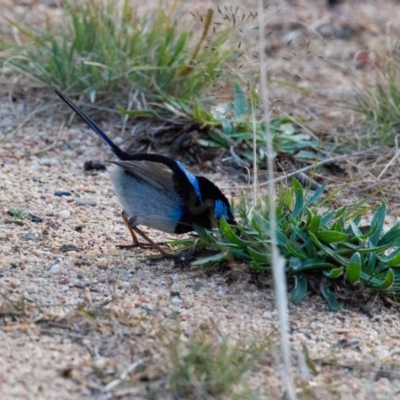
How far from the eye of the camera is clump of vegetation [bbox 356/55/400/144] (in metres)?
6.05

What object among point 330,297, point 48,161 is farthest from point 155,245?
point 48,161

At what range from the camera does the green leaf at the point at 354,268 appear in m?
3.87

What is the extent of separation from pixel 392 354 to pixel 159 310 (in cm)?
97

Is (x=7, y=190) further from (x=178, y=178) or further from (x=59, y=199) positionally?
(x=178, y=178)

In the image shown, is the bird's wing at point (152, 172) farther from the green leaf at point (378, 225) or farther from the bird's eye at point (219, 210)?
the green leaf at point (378, 225)

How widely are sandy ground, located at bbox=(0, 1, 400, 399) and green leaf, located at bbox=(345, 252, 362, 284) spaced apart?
0.43 feet

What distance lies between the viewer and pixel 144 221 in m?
4.47

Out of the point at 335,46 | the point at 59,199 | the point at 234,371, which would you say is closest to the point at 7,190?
the point at 59,199

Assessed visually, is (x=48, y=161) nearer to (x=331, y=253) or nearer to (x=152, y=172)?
(x=152, y=172)

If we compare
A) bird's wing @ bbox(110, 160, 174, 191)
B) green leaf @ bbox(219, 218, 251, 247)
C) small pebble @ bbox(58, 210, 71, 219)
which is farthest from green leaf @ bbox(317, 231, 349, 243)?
small pebble @ bbox(58, 210, 71, 219)

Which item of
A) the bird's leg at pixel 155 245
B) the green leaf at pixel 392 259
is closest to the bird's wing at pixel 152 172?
the bird's leg at pixel 155 245

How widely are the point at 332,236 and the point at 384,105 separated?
8.07 feet

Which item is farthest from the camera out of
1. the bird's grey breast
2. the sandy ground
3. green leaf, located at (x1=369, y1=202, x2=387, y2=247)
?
the bird's grey breast

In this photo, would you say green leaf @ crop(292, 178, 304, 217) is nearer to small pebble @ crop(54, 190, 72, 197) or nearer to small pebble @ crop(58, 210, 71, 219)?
small pebble @ crop(58, 210, 71, 219)
